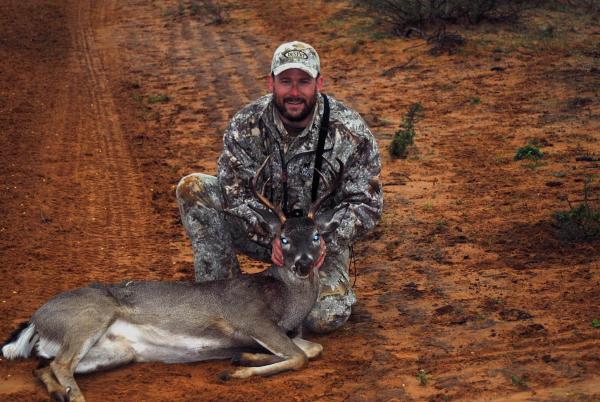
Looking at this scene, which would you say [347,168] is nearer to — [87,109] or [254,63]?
[87,109]

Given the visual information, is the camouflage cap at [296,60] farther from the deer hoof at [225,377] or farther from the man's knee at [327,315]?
the deer hoof at [225,377]

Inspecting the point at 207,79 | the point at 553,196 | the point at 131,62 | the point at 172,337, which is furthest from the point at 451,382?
the point at 131,62

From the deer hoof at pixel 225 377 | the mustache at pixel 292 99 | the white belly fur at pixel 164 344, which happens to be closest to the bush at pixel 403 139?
the mustache at pixel 292 99

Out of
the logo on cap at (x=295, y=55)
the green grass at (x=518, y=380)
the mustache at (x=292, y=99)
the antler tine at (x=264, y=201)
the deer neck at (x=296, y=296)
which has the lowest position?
the green grass at (x=518, y=380)

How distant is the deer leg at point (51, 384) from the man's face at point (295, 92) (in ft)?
8.43

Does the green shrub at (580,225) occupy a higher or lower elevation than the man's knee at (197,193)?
lower

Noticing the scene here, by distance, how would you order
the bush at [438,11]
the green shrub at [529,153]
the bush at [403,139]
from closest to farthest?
the green shrub at [529,153] < the bush at [403,139] < the bush at [438,11]

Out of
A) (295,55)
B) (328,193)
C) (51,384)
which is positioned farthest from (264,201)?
(51,384)

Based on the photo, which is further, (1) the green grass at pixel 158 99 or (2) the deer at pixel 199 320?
(1) the green grass at pixel 158 99

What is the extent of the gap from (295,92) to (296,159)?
0.55m

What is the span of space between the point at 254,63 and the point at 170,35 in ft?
11.7

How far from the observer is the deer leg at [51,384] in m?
6.19

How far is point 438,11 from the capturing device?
16.5 m

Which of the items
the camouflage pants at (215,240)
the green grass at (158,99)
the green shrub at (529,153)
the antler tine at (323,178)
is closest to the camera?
the antler tine at (323,178)
